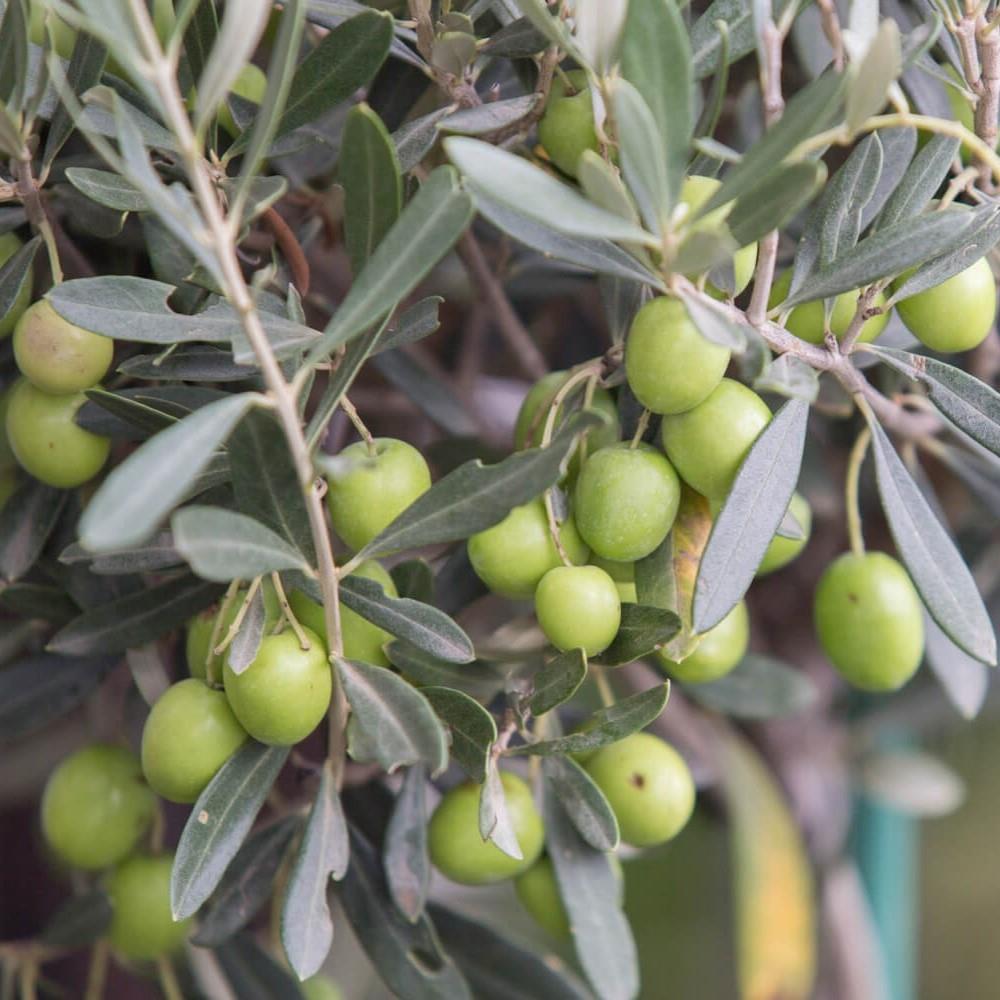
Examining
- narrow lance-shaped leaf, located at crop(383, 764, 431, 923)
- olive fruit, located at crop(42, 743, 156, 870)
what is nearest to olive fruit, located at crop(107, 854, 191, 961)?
olive fruit, located at crop(42, 743, 156, 870)

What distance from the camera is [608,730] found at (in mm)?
478

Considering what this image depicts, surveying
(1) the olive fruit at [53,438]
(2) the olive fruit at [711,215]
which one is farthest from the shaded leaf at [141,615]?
(2) the olive fruit at [711,215]

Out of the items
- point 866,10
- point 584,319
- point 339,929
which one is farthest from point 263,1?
point 339,929

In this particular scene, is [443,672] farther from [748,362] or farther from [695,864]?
[695,864]

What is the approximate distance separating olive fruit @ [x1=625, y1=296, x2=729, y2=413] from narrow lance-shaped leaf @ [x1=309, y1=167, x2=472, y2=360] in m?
0.08

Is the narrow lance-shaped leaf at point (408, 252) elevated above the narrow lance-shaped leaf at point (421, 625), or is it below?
above

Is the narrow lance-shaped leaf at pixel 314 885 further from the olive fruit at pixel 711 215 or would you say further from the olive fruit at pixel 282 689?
the olive fruit at pixel 711 215

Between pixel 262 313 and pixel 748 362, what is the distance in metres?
0.18

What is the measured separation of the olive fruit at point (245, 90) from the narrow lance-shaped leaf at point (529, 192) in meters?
0.20

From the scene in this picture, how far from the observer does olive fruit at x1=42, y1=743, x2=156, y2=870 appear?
0.58 meters

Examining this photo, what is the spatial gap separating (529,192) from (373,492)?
0.14 m

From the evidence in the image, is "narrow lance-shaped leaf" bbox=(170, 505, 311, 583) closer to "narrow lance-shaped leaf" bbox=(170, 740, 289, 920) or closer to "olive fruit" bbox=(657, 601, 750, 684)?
"narrow lance-shaped leaf" bbox=(170, 740, 289, 920)

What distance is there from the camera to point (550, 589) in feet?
1.46

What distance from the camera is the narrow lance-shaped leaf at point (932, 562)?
46 centimetres
